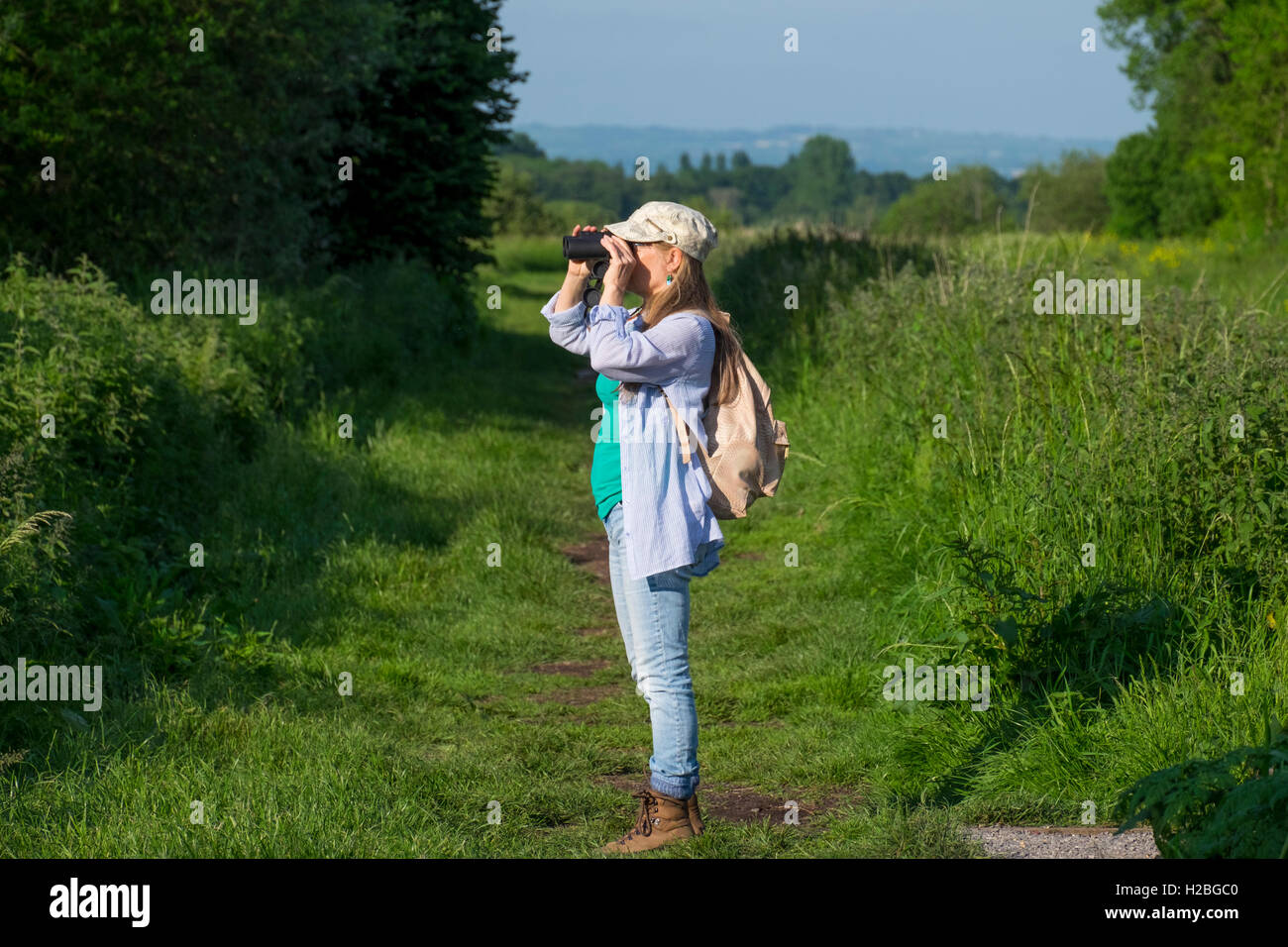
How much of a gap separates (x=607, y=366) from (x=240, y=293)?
8819 mm

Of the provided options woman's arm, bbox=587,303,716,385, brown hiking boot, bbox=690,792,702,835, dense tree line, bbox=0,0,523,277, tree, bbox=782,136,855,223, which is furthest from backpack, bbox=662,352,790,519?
tree, bbox=782,136,855,223

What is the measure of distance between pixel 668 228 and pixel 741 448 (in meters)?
0.75

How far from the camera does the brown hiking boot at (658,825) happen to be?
4.35 metres

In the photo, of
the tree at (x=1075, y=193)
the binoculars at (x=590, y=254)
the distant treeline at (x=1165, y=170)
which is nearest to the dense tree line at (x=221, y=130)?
the distant treeline at (x=1165, y=170)

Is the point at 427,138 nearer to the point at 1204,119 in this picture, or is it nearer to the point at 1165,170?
the point at 1204,119

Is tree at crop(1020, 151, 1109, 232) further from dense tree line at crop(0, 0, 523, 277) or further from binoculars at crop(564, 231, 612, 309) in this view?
binoculars at crop(564, 231, 612, 309)

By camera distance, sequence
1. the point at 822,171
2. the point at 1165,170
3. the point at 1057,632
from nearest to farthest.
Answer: the point at 1057,632 < the point at 1165,170 < the point at 822,171

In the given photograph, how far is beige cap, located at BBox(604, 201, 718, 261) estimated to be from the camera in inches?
163

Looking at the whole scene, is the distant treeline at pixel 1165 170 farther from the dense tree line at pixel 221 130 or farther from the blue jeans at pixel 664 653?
the blue jeans at pixel 664 653

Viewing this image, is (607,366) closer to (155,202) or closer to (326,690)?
(326,690)

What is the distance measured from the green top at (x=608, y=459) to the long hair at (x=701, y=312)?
0.42ft

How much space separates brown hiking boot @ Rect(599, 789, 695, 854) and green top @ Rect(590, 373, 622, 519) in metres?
1.00

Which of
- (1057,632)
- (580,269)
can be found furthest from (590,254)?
(1057,632)

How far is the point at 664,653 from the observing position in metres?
4.20
